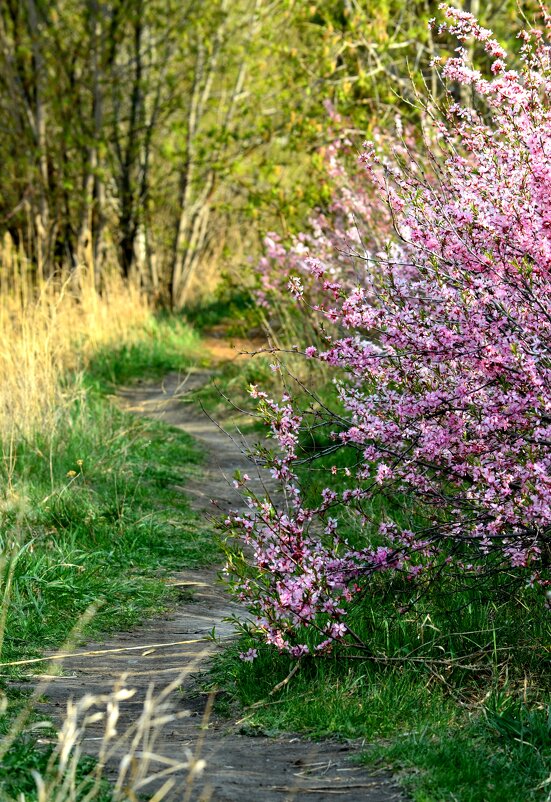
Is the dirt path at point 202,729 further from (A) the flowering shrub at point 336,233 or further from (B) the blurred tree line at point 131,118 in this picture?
(B) the blurred tree line at point 131,118

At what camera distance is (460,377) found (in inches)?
154

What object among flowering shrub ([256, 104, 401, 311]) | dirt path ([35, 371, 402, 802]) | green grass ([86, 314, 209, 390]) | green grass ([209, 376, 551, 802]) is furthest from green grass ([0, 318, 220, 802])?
green grass ([86, 314, 209, 390])

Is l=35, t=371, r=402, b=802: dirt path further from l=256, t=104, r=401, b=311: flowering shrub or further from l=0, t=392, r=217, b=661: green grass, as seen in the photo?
l=256, t=104, r=401, b=311: flowering shrub

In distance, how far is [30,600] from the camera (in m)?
4.79

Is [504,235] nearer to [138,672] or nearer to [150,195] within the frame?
[138,672]

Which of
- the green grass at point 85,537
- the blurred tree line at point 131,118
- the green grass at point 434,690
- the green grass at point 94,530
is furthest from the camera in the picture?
the blurred tree line at point 131,118

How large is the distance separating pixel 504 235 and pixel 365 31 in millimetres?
8028

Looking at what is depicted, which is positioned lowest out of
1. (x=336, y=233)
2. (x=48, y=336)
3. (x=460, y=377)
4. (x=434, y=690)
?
(x=434, y=690)

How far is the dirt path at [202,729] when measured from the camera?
304 centimetres

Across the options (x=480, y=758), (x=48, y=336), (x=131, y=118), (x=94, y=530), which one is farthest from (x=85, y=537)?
(x=131, y=118)

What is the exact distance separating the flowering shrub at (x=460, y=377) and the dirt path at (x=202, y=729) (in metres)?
0.46

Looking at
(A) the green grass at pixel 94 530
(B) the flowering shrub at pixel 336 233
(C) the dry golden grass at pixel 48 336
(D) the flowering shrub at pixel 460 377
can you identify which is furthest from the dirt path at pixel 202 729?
(B) the flowering shrub at pixel 336 233

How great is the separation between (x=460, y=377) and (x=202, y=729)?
1.64 metres

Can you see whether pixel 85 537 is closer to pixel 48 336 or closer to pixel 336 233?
pixel 48 336
